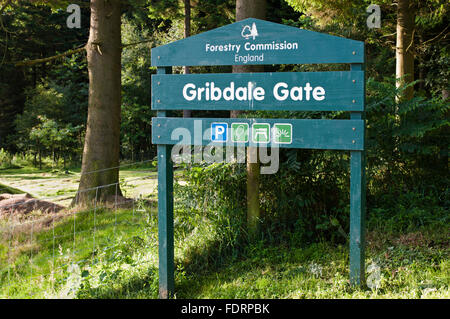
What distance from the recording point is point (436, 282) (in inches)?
169

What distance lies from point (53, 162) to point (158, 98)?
2132 cm

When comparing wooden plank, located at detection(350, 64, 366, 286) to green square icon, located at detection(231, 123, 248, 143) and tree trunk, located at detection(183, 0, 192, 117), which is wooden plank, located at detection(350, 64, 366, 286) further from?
tree trunk, located at detection(183, 0, 192, 117)

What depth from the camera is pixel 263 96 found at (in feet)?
14.2

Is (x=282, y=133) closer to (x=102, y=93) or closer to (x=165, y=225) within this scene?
(x=165, y=225)

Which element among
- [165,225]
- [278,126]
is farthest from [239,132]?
[165,225]

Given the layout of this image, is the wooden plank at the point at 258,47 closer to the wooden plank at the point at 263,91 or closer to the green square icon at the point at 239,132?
the wooden plank at the point at 263,91

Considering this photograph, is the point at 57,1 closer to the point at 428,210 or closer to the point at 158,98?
the point at 158,98

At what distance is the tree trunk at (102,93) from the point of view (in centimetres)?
922

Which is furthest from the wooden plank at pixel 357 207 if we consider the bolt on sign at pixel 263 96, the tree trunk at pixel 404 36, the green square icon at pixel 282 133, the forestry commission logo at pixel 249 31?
the tree trunk at pixel 404 36

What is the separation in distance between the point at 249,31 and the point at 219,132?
3.19 ft

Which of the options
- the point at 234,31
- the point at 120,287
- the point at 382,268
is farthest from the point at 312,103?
the point at 120,287

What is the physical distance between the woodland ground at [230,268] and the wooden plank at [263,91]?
156 centimetres

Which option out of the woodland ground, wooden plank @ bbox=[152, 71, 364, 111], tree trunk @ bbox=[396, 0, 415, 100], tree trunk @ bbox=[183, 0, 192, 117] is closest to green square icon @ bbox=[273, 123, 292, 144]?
wooden plank @ bbox=[152, 71, 364, 111]

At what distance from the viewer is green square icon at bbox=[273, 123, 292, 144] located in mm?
4277
